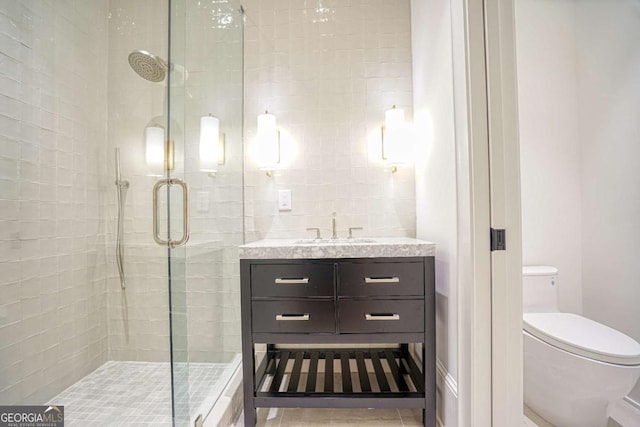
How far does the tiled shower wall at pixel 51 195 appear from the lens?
129 centimetres

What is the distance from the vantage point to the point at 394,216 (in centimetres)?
184

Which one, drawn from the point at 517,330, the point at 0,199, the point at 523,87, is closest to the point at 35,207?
the point at 0,199

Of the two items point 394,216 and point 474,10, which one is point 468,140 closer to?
point 474,10

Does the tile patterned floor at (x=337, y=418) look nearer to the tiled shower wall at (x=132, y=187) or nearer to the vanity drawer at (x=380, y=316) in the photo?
the vanity drawer at (x=380, y=316)

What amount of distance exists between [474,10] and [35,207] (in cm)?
217

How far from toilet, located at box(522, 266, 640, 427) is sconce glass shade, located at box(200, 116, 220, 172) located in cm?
183

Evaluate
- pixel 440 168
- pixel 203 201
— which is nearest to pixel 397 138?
pixel 440 168

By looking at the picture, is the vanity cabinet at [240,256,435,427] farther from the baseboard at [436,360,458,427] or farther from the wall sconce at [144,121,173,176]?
the wall sconce at [144,121,173,176]

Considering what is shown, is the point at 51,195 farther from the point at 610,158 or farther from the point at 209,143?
the point at 610,158

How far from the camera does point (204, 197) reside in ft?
4.73

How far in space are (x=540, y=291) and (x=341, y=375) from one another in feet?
4.08

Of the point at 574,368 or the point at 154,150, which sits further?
the point at 154,150

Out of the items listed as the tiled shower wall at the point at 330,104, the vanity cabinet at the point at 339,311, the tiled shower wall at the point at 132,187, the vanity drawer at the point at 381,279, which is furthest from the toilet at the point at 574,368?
the tiled shower wall at the point at 132,187

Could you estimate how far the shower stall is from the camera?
1265 millimetres
